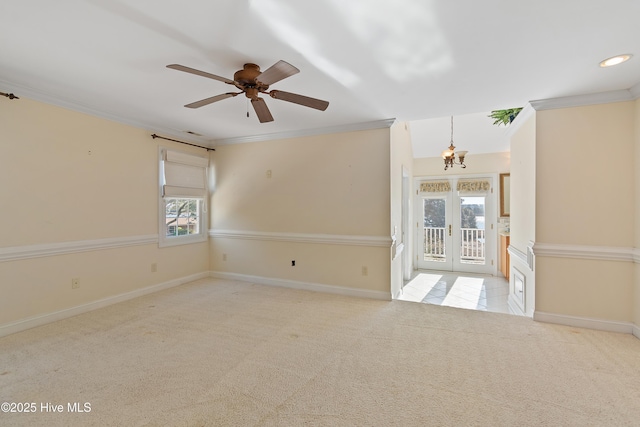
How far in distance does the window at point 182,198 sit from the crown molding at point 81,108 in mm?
286

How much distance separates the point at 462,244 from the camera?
6188mm

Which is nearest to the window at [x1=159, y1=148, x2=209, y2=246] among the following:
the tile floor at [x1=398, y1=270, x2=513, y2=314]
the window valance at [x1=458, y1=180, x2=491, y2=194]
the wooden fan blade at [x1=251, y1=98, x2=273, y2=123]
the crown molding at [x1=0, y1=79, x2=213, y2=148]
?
the crown molding at [x1=0, y1=79, x2=213, y2=148]

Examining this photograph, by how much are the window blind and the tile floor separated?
3.60 m

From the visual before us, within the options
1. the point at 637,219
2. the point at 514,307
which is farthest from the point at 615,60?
the point at 514,307

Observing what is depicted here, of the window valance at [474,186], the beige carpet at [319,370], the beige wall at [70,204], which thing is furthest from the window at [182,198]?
the window valance at [474,186]

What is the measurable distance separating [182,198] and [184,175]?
0.36 m

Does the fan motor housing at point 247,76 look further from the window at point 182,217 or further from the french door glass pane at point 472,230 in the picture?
the french door glass pane at point 472,230

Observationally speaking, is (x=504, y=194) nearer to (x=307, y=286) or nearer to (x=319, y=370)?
(x=307, y=286)

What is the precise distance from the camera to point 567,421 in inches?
62.6

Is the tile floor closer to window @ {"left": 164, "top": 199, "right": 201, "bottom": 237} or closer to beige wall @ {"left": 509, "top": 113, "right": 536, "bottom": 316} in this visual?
beige wall @ {"left": 509, "top": 113, "right": 536, "bottom": 316}

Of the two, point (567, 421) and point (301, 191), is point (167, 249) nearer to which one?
point (301, 191)

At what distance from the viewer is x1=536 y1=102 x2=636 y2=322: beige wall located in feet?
8.86

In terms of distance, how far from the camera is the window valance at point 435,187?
6.20m

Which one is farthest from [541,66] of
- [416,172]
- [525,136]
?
[416,172]
